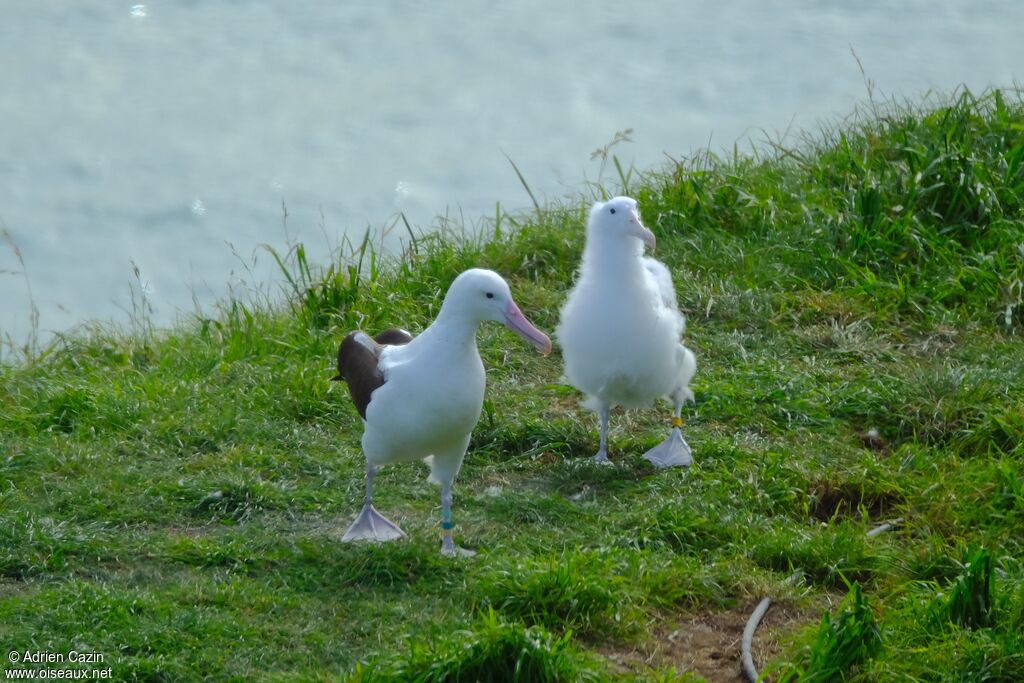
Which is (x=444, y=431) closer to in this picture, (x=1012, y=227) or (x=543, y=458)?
(x=543, y=458)

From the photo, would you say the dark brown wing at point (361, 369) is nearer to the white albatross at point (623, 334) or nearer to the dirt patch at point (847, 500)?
the white albatross at point (623, 334)

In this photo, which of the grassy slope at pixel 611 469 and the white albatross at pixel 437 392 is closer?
the grassy slope at pixel 611 469

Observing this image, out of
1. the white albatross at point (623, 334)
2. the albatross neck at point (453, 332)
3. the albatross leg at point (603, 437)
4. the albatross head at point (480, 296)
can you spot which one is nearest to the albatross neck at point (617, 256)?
the white albatross at point (623, 334)

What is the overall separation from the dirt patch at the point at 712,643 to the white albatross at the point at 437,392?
2.51 ft

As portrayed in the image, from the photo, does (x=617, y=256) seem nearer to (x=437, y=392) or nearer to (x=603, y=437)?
(x=603, y=437)

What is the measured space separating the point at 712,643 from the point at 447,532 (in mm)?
965

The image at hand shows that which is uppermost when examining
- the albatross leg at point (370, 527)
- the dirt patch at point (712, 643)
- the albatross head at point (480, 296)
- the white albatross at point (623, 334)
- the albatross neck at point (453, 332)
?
the albatross head at point (480, 296)

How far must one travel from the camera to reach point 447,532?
15.5ft

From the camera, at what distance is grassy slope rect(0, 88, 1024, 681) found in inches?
164

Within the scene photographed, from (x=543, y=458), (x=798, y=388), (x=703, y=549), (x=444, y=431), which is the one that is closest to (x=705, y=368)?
(x=798, y=388)

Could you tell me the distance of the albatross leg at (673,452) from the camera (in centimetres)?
541

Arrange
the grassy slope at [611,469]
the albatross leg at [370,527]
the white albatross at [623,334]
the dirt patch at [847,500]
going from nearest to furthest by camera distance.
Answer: the grassy slope at [611,469] → the albatross leg at [370,527] → the dirt patch at [847,500] → the white albatross at [623,334]

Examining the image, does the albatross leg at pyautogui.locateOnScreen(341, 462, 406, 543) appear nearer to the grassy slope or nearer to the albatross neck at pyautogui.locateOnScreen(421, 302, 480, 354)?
the grassy slope

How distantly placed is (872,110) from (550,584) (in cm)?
494
